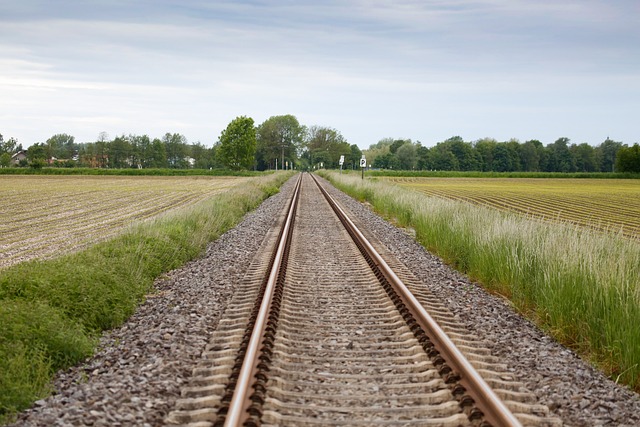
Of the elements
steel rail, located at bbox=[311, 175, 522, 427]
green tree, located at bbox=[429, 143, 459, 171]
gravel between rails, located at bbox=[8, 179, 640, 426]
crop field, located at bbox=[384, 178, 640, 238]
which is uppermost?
green tree, located at bbox=[429, 143, 459, 171]

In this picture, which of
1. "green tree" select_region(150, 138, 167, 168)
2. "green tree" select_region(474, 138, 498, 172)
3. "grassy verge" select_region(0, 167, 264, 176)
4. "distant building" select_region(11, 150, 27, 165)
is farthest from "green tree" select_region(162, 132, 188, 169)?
"green tree" select_region(474, 138, 498, 172)

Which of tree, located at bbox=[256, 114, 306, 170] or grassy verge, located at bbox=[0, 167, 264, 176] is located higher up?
tree, located at bbox=[256, 114, 306, 170]

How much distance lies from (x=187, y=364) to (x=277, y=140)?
471 ft

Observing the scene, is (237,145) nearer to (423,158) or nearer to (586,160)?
(423,158)

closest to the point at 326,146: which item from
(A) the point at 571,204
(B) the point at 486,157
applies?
(B) the point at 486,157

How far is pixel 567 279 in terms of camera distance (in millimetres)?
6676

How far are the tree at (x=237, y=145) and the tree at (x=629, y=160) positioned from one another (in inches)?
2663

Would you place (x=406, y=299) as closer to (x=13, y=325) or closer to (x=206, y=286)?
(x=206, y=286)

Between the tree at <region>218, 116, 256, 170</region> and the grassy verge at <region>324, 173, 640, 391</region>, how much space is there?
9082 centimetres

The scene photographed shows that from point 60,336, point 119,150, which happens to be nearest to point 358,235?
point 60,336

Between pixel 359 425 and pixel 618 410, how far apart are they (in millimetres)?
1961

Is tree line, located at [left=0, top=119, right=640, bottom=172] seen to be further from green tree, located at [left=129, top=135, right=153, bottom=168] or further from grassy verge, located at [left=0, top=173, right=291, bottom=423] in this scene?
grassy verge, located at [left=0, top=173, right=291, bottom=423]

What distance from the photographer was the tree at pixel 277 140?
145625mm

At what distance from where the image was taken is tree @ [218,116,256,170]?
3981 inches
